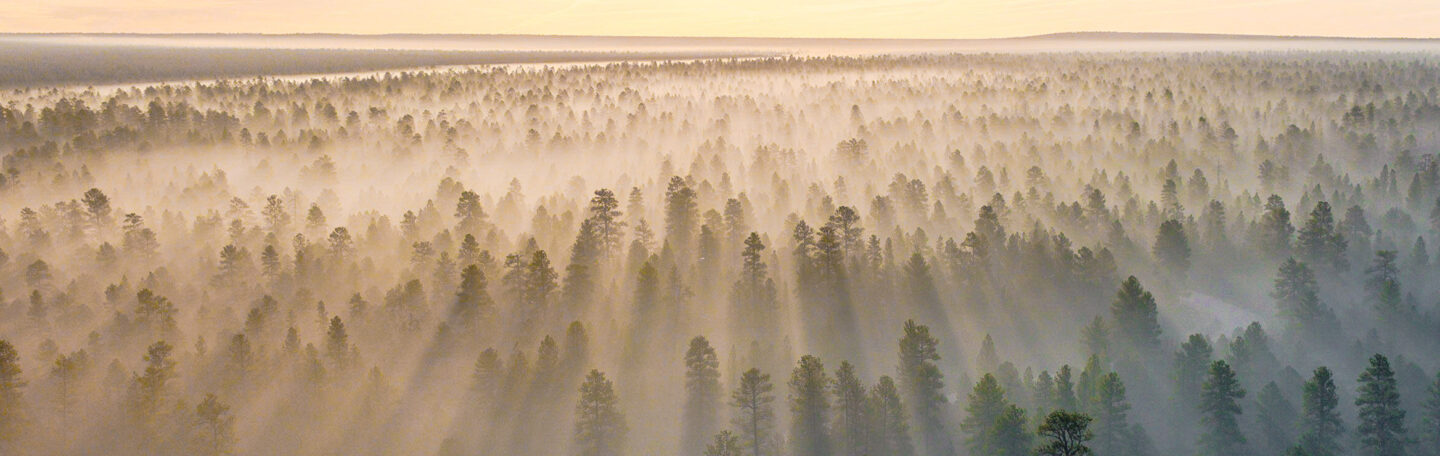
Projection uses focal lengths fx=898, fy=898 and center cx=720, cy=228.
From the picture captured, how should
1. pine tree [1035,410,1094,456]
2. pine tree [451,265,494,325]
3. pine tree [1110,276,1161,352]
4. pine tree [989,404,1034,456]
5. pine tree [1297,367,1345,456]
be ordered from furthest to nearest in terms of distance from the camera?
pine tree [451,265,494,325]
pine tree [1110,276,1161,352]
pine tree [1297,367,1345,456]
pine tree [989,404,1034,456]
pine tree [1035,410,1094,456]

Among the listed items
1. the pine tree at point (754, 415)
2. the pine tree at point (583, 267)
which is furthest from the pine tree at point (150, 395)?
the pine tree at point (754, 415)

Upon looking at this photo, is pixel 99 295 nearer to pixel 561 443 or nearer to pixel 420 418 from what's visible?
pixel 420 418

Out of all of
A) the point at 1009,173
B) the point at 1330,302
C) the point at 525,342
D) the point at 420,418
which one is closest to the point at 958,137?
the point at 1009,173

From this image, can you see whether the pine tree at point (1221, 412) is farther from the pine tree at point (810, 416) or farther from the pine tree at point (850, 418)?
the pine tree at point (810, 416)

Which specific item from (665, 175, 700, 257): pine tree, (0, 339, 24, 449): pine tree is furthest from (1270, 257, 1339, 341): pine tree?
(0, 339, 24, 449): pine tree

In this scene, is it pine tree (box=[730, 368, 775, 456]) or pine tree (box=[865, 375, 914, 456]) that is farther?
pine tree (box=[865, 375, 914, 456])

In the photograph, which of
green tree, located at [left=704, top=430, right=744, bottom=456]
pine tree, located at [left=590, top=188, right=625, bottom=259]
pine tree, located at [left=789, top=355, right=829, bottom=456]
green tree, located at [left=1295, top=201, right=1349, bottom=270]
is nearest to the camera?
green tree, located at [left=704, top=430, right=744, bottom=456]

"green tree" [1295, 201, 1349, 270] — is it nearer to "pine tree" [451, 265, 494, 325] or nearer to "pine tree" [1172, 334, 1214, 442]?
"pine tree" [1172, 334, 1214, 442]
